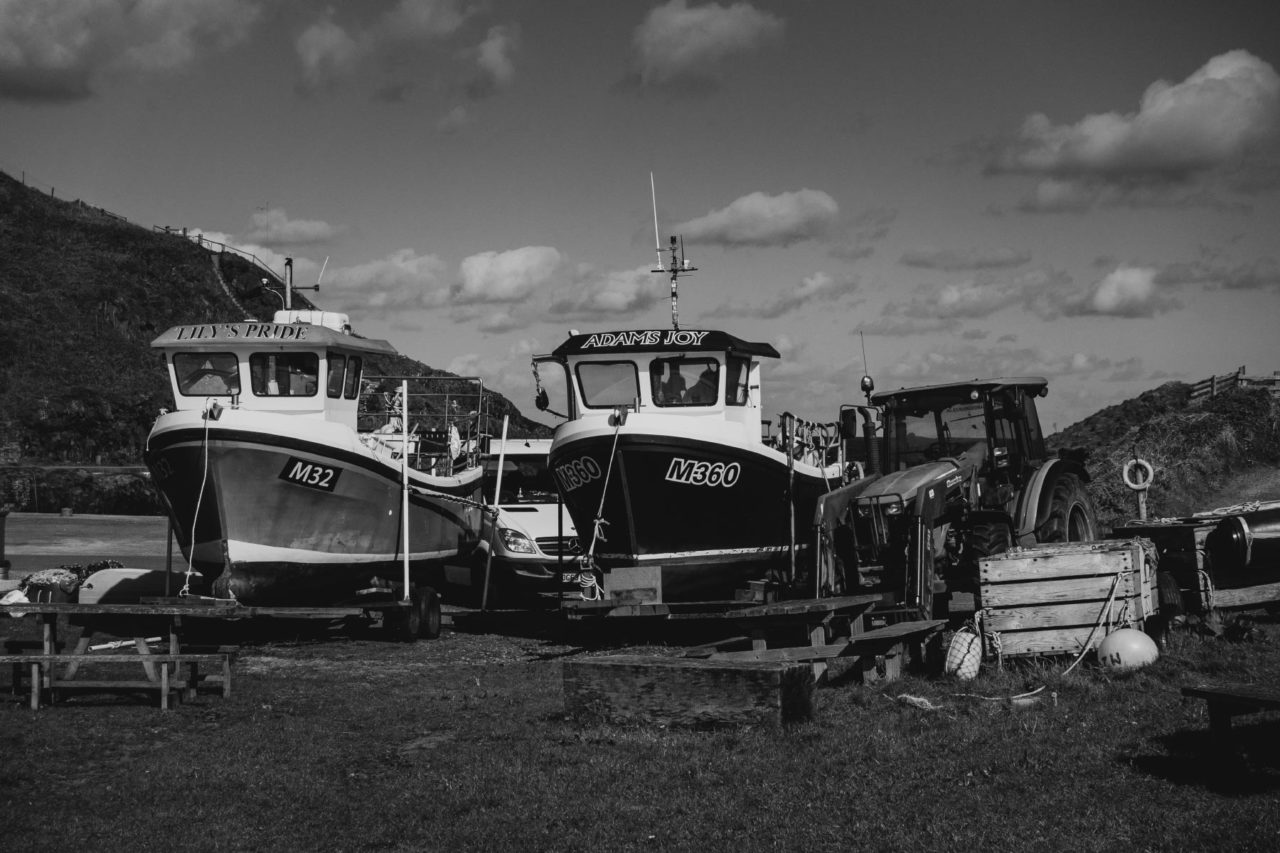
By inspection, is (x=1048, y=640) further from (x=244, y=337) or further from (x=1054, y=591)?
(x=244, y=337)

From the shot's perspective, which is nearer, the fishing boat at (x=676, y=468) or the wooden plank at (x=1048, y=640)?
the wooden plank at (x=1048, y=640)

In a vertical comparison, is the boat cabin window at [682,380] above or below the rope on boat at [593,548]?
→ above

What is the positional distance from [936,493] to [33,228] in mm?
76400

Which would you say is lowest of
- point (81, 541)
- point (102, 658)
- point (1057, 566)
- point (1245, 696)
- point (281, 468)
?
point (1245, 696)

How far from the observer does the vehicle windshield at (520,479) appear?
22.3 meters

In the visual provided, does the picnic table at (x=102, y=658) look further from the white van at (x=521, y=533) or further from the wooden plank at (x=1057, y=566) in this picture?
the wooden plank at (x=1057, y=566)

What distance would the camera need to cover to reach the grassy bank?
660 cm

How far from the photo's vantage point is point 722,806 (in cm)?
707

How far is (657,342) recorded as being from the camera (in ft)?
52.0

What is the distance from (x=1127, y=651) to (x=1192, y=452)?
1976cm

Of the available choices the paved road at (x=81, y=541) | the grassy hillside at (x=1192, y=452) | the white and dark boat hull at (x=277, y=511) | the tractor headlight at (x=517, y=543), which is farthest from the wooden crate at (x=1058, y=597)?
the paved road at (x=81, y=541)

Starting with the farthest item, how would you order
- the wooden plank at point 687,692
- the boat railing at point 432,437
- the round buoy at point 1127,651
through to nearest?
1. the boat railing at point 432,437
2. the round buoy at point 1127,651
3. the wooden plank at point 687,692

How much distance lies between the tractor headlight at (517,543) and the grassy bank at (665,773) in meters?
7.94

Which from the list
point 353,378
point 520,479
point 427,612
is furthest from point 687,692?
point 520,479
